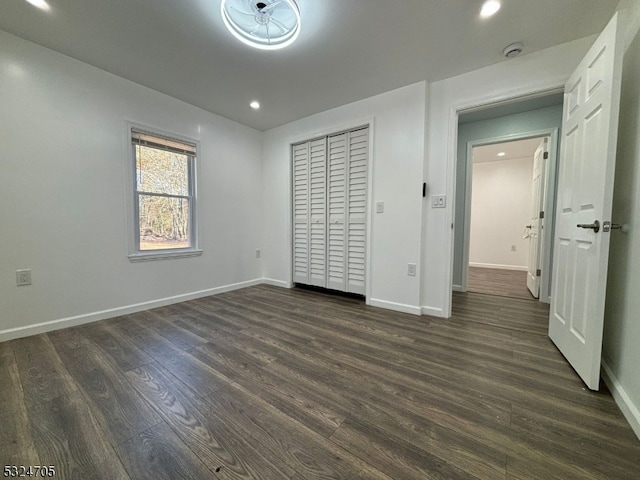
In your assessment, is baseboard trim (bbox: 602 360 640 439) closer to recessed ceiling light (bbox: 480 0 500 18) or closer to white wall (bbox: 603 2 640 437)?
white wall (bbox: 603 2 640 437)

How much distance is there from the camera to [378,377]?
1.56 m

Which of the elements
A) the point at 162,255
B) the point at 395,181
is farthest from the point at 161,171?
the point at 395,181

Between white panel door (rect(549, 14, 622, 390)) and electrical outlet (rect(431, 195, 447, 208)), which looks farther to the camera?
electrical outlet (rect(431, 195, 447, 208))

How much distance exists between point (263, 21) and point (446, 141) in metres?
1.93

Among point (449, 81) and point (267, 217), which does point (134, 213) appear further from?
point (449, 81)

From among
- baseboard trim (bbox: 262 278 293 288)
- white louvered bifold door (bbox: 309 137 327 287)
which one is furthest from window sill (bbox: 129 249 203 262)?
white louvered bifold door (bbox: 309 137 327 287)

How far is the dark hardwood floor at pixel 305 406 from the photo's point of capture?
99cm

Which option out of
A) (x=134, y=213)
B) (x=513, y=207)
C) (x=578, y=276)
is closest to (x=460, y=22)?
(x=578, y=276)

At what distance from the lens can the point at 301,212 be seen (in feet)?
12.1

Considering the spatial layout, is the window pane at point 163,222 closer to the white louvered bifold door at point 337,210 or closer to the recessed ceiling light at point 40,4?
the recessed ceiling light at point 40,4

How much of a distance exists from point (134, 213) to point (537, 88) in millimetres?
4018

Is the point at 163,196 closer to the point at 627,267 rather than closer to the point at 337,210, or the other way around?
the point at 337,210

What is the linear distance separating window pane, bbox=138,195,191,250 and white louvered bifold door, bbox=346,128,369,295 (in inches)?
81.6

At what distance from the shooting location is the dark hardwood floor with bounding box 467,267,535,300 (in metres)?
3.61
